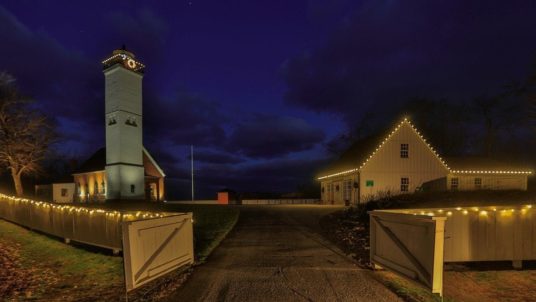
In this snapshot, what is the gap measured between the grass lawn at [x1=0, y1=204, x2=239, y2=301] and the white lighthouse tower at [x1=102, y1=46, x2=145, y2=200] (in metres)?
16.7

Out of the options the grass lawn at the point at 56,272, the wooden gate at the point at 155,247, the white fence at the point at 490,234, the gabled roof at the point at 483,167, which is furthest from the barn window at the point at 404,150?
the grass lawn at the point at 56,272

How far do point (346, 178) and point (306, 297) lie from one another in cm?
2349

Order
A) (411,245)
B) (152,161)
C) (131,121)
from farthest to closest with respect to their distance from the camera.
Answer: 1. (152,161)
2. (131,121)
3. (411,245)

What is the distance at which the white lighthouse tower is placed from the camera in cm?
3023

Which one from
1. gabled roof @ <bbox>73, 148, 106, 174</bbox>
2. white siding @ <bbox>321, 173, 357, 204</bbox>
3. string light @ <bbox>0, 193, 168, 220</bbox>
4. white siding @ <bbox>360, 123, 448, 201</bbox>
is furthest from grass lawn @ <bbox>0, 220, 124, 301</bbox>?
gabled roof @ <bbox>73, 148, 106, 174</bbox>

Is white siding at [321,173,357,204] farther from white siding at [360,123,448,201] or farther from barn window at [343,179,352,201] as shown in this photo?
white siding at [360,123,448,201]

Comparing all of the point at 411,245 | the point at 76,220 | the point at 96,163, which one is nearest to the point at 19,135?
the point at 96,163

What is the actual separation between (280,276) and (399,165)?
70.7ft

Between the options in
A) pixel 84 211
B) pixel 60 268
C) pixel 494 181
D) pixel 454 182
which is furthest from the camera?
pixel 494 181

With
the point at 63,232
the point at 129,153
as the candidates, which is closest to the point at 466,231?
the point at 63,232

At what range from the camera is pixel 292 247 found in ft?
33.0

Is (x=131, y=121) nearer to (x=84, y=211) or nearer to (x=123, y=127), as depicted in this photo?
(x=123, y=127)

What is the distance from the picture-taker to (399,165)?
84.5ft

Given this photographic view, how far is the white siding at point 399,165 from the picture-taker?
83.5ft
